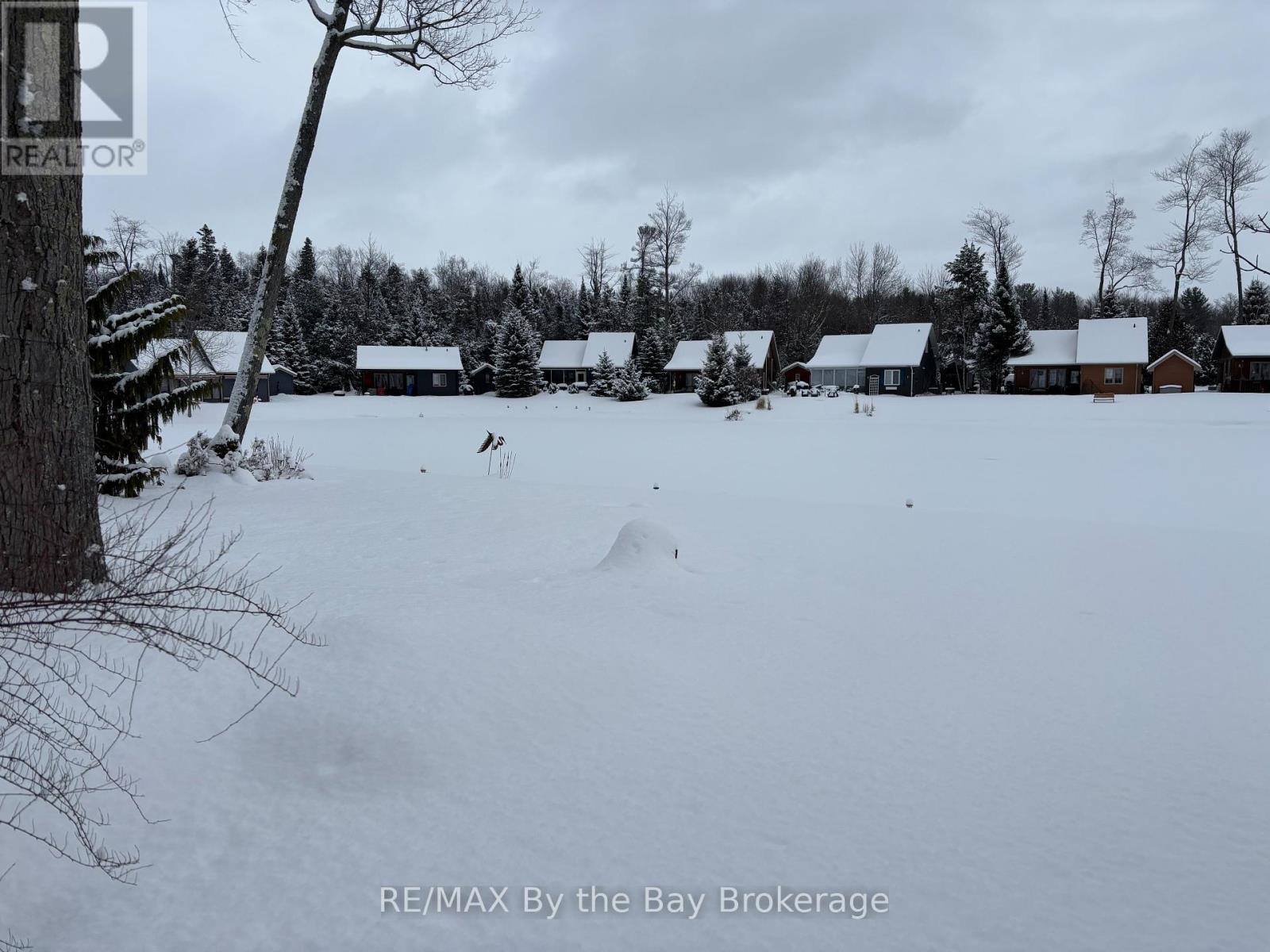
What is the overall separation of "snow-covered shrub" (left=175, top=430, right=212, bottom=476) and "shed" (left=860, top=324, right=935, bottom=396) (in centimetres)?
4535

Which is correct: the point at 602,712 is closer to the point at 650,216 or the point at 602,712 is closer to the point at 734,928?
the point at 734,928

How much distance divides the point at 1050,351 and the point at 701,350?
22399 mm

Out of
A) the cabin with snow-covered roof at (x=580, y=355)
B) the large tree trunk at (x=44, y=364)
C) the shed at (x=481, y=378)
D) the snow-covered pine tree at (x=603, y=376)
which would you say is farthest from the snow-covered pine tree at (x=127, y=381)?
the shed at (x=481, y=378)

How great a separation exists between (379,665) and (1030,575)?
624cm

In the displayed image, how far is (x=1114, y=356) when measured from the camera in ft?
152

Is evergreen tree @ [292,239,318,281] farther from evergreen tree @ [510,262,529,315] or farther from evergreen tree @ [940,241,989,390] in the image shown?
evergreen tree @ [940,241,989,390]

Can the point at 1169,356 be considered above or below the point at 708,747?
above

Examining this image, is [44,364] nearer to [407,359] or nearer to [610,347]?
[610,347]

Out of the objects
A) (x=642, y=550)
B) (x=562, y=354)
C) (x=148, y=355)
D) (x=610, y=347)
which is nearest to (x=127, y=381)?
(x=148, y=355)

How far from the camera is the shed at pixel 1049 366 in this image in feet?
158

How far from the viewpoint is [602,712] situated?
4.24 metres

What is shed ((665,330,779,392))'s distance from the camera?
172 feet

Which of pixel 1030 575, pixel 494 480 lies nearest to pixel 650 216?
pixel 494 480

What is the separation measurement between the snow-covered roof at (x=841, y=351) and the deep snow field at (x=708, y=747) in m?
44.4
